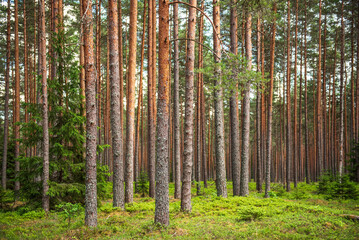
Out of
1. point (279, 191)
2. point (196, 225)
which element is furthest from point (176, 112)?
point (279, 191)

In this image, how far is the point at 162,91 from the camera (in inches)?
278

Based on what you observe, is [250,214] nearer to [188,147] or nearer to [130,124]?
[188,147]

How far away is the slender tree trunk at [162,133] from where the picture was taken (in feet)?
22.7

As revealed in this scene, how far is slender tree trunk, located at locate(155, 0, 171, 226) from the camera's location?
691 cm

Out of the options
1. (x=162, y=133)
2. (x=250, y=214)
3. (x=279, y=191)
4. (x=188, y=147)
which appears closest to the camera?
(x=162, y=133)

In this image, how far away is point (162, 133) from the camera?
7.00 m

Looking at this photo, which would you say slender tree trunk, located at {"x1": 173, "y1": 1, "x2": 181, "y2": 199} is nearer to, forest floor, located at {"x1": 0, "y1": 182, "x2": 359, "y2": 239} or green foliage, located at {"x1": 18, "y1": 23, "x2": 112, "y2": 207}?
forest floor, located at {"x1": 0, "y1": 182, "x2": 359, "y2": 239}

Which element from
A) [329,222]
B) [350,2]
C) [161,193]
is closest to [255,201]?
[329,222]

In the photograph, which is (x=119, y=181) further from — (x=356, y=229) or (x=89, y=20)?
(x=356, y=229)

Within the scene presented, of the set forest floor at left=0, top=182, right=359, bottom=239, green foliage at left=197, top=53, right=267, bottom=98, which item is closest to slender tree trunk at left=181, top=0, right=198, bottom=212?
forest floor at left=0, top=182, right=359, bottom=239

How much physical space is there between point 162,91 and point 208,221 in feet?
14.0

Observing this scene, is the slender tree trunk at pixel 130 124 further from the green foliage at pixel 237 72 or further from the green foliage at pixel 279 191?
the green foliage at pixel 279 191

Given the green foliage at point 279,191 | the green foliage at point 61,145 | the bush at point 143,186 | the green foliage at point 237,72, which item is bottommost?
the green foliage at point 279,191

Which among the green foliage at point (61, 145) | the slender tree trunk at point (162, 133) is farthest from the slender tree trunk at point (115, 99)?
the slender tree trunk at point (162, 133)
